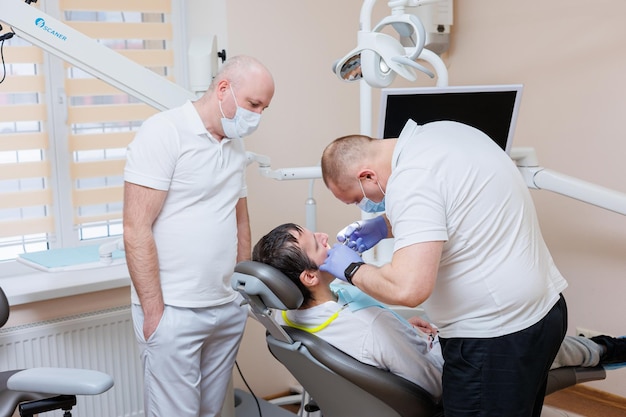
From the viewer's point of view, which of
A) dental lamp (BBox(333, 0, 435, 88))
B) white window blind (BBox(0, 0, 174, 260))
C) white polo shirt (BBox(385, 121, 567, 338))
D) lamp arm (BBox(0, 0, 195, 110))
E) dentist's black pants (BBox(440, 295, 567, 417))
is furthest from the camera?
white window blind (BBox(0, 0, 174, 260))

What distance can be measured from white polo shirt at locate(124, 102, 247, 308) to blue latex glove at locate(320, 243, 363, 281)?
0.47 metres

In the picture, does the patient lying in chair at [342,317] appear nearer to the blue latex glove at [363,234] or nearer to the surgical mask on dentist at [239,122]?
the blue latex glove at [363,234]

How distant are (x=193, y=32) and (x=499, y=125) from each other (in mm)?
1296

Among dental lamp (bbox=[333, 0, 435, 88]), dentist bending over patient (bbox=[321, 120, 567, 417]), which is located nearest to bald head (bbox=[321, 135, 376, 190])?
dentist bending over patient (bbox=[321, 120, 567, 417])

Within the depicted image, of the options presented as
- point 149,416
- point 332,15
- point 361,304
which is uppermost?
point 332,15

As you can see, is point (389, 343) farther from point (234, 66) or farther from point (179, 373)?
point (234, 66)

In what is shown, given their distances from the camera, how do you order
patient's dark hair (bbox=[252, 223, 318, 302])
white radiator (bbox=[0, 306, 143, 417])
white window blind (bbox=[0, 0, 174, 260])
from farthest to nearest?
1. white window blind (bbox=[0, 0, 174, 260])
2. white radiator (bbox=[0, 306, 143, 417])
3. patient's dark hair (bbox=[252, 223, 318, 302])

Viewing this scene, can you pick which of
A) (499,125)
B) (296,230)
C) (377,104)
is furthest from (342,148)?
A: (377,104)

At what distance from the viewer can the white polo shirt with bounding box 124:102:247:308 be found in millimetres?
1827

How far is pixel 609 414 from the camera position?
2.83 metres

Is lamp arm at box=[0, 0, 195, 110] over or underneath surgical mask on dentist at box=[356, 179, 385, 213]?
over

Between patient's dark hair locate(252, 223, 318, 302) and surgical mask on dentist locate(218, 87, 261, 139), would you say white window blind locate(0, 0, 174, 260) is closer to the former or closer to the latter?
surgical mask on dentist locate(218, 87, 261, 139)

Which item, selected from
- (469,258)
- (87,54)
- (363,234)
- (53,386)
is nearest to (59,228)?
(87,54)

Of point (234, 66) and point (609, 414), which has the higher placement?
point (234, 66)
